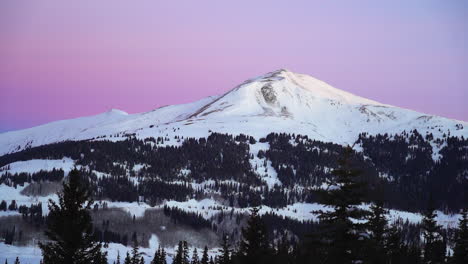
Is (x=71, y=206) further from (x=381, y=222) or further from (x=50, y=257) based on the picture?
(x=381, y=222)

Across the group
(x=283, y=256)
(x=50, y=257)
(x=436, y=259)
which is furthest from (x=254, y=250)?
(x=283, y=256)

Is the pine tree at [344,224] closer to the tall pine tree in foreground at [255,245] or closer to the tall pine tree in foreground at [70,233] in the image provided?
the tall pine tree in foreground at [255,245]

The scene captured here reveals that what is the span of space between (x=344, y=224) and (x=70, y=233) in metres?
16.2

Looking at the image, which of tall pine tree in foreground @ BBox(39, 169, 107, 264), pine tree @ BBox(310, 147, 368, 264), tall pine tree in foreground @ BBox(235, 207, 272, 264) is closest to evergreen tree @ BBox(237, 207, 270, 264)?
tall pine tree in foreground @ BBox(235, 207, 272, 264)

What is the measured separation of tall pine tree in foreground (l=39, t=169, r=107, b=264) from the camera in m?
34.9

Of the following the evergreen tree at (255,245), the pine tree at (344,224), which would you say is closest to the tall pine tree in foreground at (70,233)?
the pine tree at (344,224)

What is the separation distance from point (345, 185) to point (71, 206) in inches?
657

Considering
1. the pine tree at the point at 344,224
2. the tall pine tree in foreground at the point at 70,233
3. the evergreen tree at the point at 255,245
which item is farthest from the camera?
the evergreen tree at the point at 255,245

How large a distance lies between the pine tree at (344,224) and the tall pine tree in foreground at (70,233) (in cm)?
1351

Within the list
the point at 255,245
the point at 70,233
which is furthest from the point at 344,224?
the point at 70,233

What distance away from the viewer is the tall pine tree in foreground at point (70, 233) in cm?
3491

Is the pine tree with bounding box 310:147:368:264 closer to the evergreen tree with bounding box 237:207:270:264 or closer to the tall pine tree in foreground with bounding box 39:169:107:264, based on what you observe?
the evergreen tree with bounding box 237:207:270:264

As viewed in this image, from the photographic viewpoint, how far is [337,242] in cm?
3262

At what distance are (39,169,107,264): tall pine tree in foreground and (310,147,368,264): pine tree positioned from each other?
44.3ft
